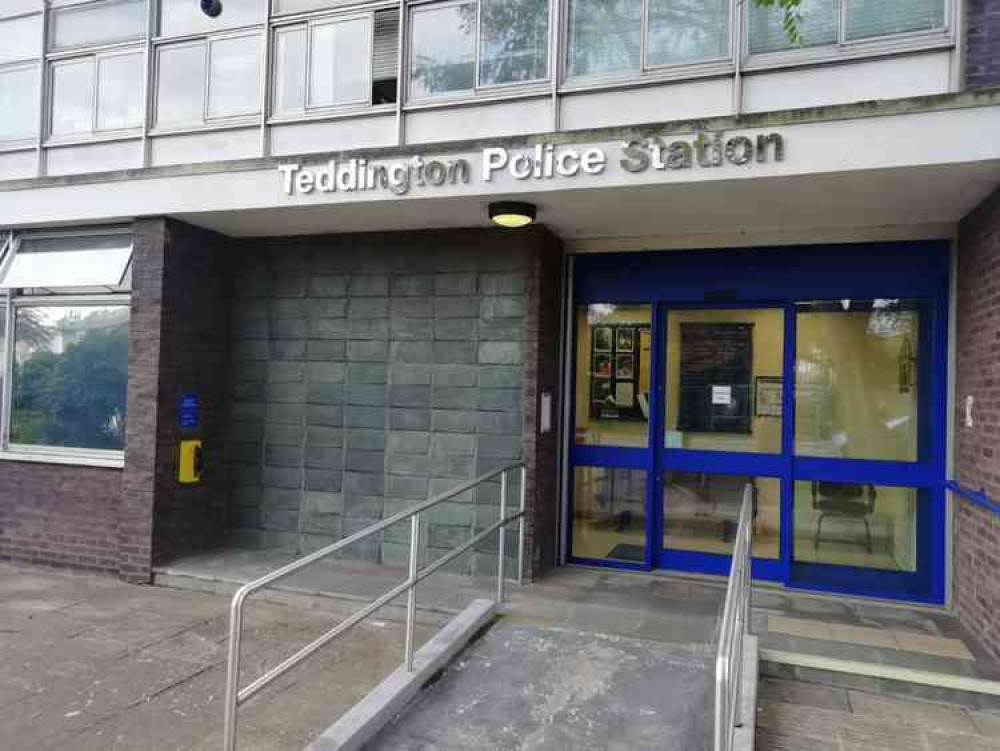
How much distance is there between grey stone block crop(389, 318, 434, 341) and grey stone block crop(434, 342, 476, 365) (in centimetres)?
13

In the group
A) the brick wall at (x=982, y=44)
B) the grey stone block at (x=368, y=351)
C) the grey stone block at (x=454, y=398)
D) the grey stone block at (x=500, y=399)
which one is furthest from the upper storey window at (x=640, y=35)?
the grey stone block at (x=368, y=351)

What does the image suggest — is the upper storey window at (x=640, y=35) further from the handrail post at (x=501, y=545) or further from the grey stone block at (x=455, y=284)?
the handrail post at (x=501, y=545)

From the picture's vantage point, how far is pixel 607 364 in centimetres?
654

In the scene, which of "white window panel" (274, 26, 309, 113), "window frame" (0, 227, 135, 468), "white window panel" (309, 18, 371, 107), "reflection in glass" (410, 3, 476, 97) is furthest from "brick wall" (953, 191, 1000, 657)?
"window frame" (0, 227, 135, 468)

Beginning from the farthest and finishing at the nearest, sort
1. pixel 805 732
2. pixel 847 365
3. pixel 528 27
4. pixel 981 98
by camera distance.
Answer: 1. pixel 847 365
2. pixel 528 27
3. pixel 981 98
4. pixel 805 732

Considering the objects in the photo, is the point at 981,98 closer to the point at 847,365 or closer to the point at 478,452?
the point at 847,365

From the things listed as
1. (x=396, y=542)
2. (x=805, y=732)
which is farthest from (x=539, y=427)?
(x=805, y=732)

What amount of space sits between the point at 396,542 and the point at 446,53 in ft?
12.9

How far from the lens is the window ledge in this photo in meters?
6.54

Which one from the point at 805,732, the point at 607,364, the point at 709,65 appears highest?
the point at 709,65

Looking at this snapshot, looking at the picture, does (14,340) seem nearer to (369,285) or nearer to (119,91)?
(119,91)

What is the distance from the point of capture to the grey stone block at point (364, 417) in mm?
6449

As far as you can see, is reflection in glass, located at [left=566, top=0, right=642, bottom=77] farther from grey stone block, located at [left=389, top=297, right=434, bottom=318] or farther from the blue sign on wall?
the blue sign on wall

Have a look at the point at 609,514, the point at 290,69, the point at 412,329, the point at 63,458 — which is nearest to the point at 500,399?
the point at 412,329
